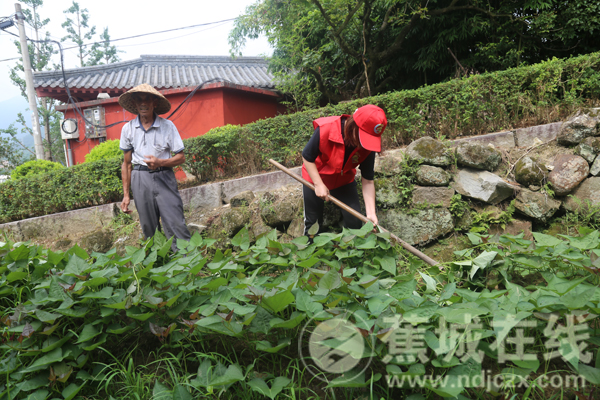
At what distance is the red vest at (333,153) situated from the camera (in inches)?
110

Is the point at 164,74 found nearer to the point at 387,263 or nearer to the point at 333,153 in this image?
the point at 333,153

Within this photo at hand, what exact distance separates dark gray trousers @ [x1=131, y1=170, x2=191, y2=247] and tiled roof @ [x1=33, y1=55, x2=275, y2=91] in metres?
6.72

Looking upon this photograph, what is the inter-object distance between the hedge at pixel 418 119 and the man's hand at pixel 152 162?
197 cm

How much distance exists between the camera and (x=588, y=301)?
1201mm

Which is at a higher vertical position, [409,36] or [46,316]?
[409,36]

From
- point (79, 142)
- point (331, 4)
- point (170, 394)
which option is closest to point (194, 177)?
point (331, 4)

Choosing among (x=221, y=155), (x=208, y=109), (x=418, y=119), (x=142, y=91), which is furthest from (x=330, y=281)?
(x=208, y=109)

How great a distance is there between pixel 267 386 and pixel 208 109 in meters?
8.52

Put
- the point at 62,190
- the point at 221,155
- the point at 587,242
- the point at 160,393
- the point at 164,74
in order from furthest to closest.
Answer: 1. the point at 164,74
2. the point at 62,190
3. the point at 221,155
4. the point at 587,242
5. the point at 160,393

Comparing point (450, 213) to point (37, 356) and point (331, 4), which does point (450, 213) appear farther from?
point (331, 4)

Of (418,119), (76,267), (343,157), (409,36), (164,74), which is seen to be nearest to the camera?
(76,267)

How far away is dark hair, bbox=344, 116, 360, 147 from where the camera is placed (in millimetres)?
2650

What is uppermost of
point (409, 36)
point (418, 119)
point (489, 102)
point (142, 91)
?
point (409, 36)

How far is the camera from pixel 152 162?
3154 mm
